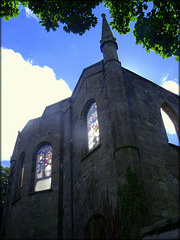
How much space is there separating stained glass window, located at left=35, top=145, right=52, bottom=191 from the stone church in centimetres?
5

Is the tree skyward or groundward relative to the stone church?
skyward

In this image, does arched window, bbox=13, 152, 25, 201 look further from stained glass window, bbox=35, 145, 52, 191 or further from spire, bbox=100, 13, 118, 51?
spire, bbox=100, 13, 118, 51

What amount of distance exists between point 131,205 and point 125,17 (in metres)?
6.48

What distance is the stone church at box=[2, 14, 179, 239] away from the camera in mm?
8414

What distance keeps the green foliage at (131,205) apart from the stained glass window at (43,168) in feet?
17.4

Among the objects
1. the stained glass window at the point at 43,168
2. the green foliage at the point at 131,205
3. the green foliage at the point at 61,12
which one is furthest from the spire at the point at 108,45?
the green foliage at the point at 131,205

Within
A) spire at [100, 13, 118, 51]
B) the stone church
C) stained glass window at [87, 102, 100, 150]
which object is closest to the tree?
the stone church

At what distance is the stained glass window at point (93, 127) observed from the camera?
433 inches

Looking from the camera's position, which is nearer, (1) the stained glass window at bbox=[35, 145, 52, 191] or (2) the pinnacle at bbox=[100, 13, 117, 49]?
(1) the stained glass window at bbox=[35, 145, 52, 191]

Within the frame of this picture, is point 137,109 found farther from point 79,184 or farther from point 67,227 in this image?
point 67,227

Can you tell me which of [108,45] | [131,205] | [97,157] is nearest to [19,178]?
[97,157]

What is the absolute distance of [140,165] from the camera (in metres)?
8.39

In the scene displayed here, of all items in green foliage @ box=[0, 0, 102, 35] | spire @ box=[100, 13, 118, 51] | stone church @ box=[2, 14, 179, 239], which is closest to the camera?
green foliage @ box=[0, 0, 102, 35]

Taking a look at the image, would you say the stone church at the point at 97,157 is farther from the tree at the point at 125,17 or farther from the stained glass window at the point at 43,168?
the tree at the point at 125,17
